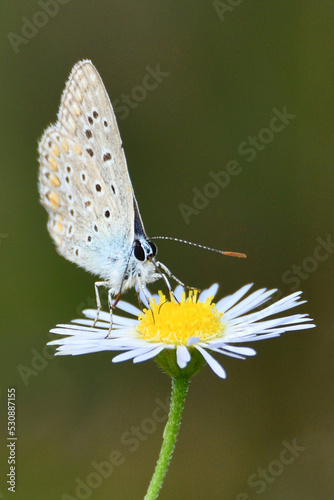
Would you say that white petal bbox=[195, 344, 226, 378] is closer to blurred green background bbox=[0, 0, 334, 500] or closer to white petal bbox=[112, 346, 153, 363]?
white petal bbox=[112, 346, 153, 363]

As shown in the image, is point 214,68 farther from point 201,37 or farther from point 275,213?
point 275,213

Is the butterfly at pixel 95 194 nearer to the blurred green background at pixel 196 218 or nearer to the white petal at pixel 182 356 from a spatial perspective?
the white petal at pixel 182 356

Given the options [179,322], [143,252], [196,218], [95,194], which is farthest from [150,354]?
[196,218]

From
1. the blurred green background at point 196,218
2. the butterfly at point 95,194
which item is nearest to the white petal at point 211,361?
the butterfly at point 95,194

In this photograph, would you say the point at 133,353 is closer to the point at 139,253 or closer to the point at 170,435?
the point at 170,435

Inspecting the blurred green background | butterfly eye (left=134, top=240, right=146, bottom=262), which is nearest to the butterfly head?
butterfly eye (left=134, top=240, right=146, bottom=262)

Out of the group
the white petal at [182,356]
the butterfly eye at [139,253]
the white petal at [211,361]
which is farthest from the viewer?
the butterfly eye at [139,253]
